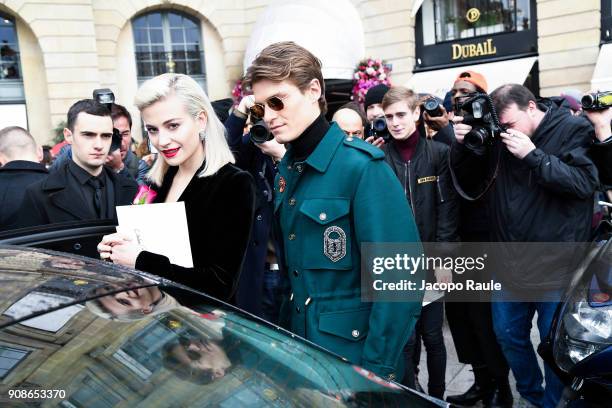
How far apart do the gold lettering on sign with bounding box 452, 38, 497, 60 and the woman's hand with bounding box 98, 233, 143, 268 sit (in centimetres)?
1325

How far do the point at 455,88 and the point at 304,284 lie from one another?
3.00 metres

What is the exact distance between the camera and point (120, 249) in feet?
7.26

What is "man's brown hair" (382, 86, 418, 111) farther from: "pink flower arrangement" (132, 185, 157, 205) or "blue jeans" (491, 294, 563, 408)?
"pink flower arrangement" (132, 185, 157, 205)

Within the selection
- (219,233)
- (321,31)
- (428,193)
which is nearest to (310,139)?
(219,233)

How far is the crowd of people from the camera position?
2141 millimetres

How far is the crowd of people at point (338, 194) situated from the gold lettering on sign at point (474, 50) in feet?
32.3

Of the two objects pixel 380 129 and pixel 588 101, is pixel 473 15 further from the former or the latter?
pixel 588 101

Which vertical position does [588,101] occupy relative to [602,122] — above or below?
above

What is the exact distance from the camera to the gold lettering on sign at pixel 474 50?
45.9ft

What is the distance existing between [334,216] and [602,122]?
212 centimetres

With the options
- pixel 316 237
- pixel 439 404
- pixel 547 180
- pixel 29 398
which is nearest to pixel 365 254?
pixel 316 237

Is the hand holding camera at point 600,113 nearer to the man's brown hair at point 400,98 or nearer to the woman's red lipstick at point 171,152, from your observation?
the man's brown hair at point 400,98

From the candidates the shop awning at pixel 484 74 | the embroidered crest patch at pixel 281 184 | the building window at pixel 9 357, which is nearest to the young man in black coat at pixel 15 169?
the embroidered crest patch at pixel 281 184

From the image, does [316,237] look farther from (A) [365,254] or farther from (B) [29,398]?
(B) [29,398]
